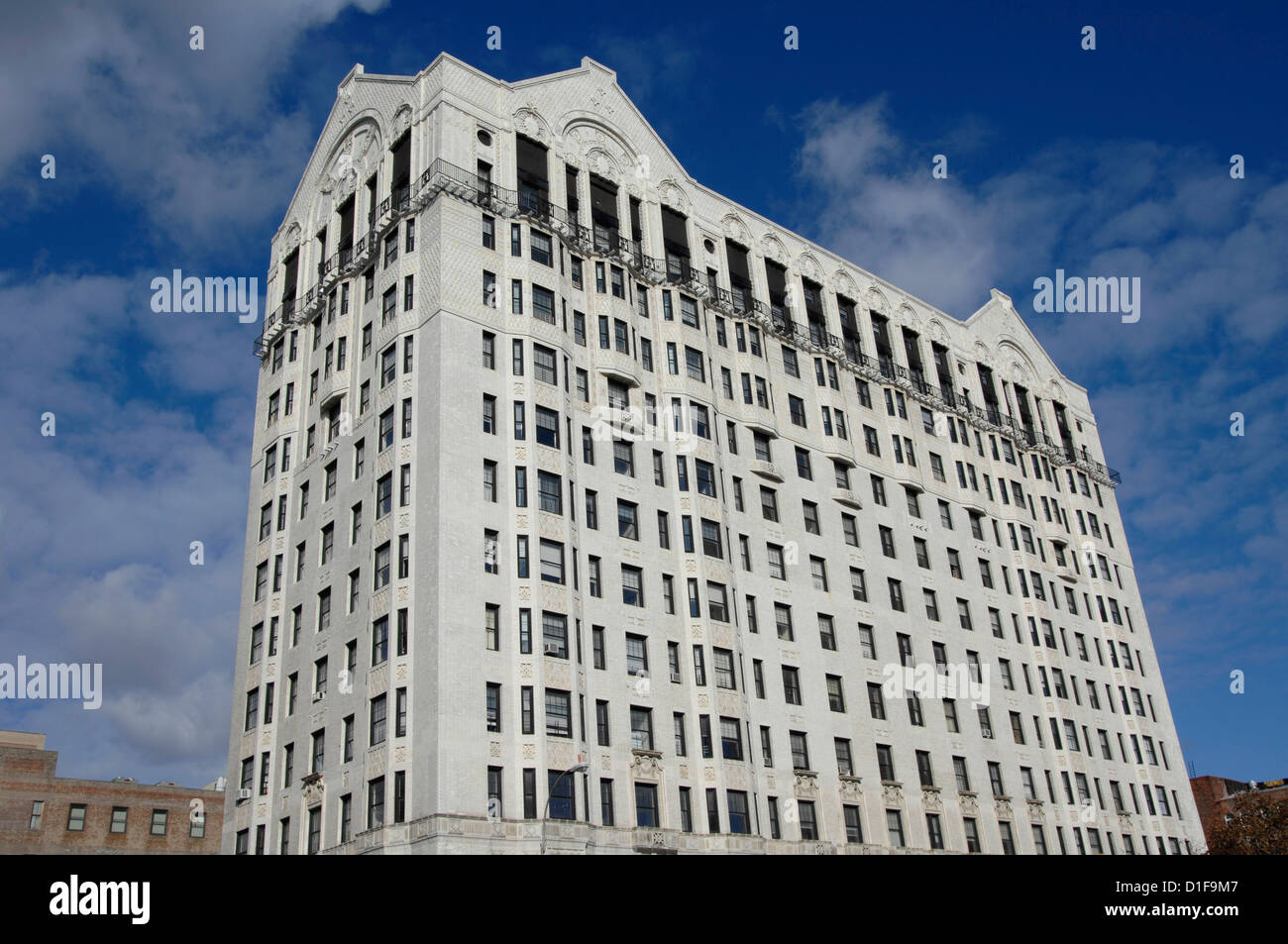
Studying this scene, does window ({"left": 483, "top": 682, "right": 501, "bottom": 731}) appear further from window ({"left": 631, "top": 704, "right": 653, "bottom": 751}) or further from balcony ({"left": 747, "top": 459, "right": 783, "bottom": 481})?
balcony ({"left": 747, "top": 459, "right": 783, "bottom": 481})

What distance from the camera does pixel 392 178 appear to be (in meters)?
63.9

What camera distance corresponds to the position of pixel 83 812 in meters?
89.0

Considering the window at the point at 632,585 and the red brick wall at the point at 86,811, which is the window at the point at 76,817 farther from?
the window at the point at 632,585

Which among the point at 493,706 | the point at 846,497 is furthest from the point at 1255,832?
the point at 493,706

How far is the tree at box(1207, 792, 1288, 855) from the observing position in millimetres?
73500

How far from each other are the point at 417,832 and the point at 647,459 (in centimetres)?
2363

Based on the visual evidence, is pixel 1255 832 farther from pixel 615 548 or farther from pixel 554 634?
pixel 554 634

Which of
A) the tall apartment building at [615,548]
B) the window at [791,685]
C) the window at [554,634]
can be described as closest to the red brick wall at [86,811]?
the tall apartment building at [615,548]

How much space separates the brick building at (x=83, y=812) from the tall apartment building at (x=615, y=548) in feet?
129

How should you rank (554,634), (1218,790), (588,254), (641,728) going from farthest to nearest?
(1218,790), (588,254), (641,728), (554,634)

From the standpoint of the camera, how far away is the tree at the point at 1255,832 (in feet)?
241

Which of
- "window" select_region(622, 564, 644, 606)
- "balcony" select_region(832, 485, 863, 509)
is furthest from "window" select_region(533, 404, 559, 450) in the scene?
"balcony" select_region(832, 485, 863, 509)

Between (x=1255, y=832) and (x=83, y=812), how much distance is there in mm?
85539
